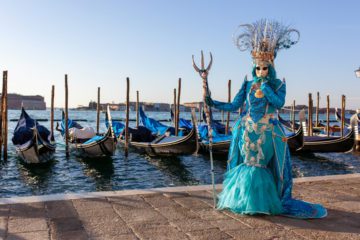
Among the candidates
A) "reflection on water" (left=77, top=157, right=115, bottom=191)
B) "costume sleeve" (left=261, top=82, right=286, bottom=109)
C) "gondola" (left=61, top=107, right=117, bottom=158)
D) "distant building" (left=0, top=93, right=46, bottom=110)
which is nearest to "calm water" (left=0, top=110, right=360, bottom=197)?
"reflection on water" (left=77, top=157, right=115, bottom=191)

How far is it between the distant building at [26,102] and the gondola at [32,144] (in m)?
84.1

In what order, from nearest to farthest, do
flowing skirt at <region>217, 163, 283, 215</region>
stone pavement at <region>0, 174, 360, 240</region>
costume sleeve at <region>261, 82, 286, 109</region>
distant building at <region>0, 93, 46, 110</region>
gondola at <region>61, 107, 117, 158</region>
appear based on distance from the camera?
stone pavement at <region>0, 174, 360, 240</region> < flowing skirt at <region>217, 163, 283, 215</region> < costume sleeve at <region>261, 82, 286, 109</region> < gondola at <region>61, 107, 117, 158</region> < distant building at <region>0, 93, 46, 110</region>

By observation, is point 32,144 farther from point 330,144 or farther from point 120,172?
point 330,144

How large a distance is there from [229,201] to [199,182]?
4.91m

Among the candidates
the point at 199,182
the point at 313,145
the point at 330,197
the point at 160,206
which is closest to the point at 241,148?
the point at 160,206

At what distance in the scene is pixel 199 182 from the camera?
796cm

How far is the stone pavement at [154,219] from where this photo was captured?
256 centimetres

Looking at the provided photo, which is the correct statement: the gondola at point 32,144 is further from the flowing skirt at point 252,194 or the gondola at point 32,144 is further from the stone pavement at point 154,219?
the flowing skirt at point 252,194

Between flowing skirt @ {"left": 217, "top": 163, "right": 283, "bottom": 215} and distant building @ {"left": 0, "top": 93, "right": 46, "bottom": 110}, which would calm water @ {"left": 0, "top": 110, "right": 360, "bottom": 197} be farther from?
distant building @ {"left": 0, "top": 93, "right": 46, "bottom": 110}

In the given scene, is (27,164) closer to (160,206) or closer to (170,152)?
(170,152)

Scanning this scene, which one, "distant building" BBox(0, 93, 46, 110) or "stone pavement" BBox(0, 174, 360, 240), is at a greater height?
"distant building" BBox(0, 93, 46, 110)

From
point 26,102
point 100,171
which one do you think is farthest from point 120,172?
point 26,102

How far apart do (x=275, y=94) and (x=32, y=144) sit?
753cm

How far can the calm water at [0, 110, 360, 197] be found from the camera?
7.42m
